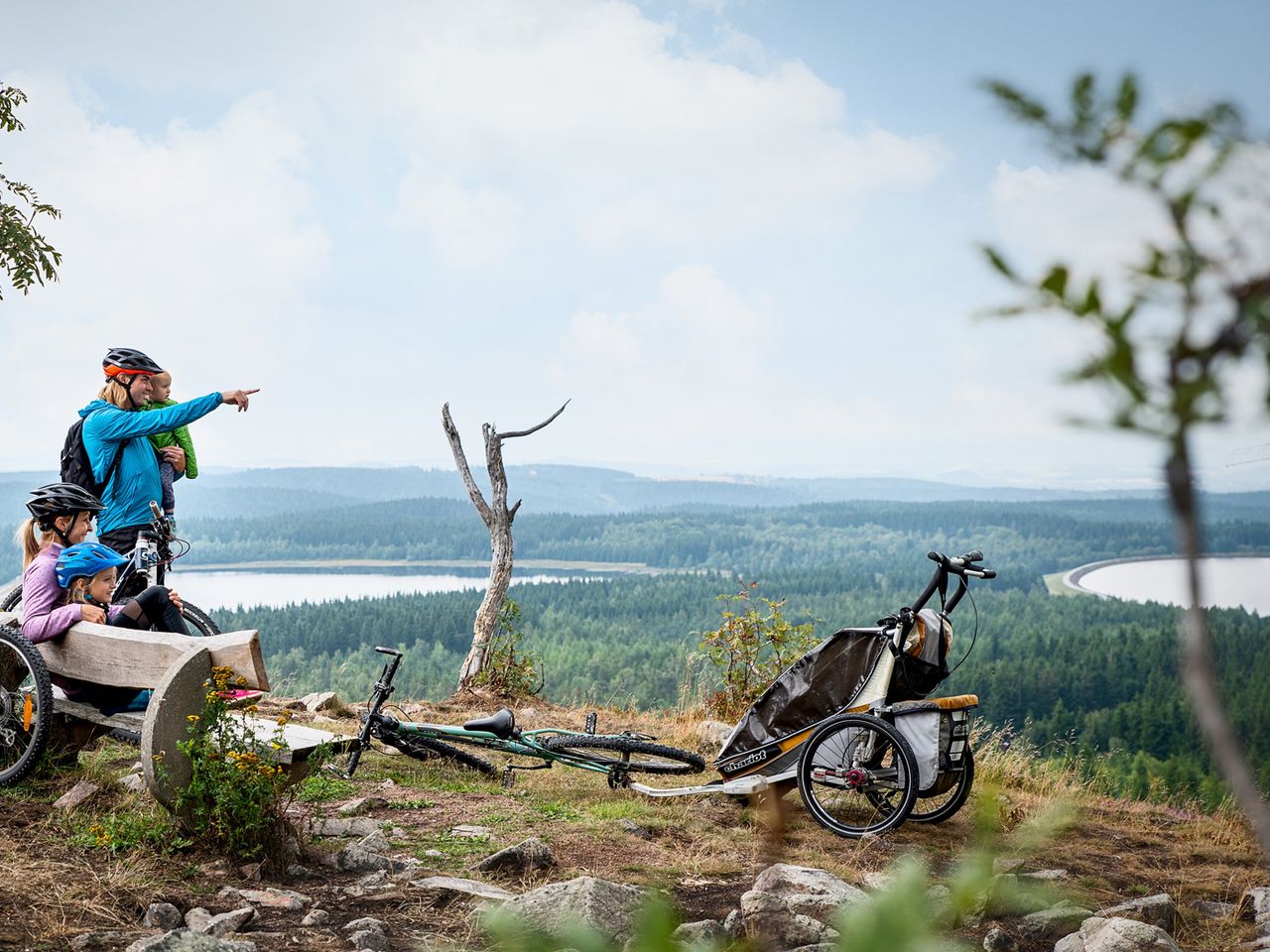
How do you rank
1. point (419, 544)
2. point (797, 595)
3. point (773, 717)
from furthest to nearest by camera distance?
point (419, 544) < point (797, 595) < point (773, 717)

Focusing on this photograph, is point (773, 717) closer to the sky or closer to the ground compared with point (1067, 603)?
closer to the sky

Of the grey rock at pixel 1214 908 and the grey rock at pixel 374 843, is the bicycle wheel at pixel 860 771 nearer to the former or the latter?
the grey rock at pixel 1214 908

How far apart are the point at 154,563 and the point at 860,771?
14.2 feet

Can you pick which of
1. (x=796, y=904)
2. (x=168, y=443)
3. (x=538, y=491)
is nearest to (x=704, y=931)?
(x=796, y=904)

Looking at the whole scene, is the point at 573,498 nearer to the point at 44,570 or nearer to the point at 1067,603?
the point at 1067,603

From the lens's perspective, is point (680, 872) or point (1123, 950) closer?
point (1123, 950)

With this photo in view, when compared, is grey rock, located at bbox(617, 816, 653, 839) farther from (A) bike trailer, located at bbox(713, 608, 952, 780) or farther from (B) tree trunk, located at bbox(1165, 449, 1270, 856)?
(B) tree trunk, located at bbox(1165, 449, 1270, 856)

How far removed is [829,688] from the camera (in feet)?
20.0

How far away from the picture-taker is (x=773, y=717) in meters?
6.29

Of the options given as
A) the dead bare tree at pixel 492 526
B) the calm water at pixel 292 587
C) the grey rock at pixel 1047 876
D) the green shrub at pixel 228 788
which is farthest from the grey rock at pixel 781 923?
the calm water at pixel 292 587

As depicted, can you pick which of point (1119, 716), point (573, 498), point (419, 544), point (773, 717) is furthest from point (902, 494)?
point (773, 717)

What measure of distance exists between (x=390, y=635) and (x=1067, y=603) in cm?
4175

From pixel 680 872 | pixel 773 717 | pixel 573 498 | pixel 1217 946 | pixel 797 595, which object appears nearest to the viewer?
pixel 1217 946

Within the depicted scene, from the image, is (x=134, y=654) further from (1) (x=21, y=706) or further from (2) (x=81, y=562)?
(1) (x=21, y=706)
